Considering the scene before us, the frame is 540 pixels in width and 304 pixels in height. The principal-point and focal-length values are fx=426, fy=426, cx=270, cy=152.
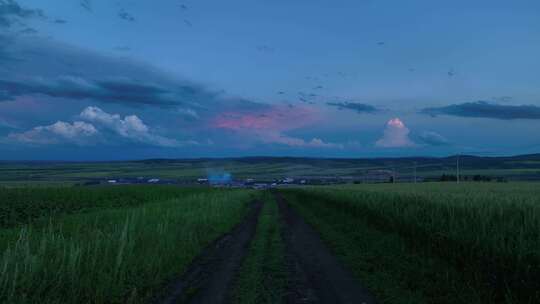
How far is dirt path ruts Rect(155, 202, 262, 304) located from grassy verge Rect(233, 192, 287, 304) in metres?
0.29

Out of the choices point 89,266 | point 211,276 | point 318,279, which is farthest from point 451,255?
point 89,266

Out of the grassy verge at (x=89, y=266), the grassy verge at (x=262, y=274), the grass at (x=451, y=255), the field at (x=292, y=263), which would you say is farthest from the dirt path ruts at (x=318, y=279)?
the grassy verge at (x=89, y=266)

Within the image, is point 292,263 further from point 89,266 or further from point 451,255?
point 89,266

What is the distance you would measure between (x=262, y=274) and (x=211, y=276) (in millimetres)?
1319

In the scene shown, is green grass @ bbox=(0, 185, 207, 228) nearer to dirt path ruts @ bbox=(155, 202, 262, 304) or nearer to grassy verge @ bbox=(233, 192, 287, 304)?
dirt path ruts @ bbox=(155, 202, 262, 304)

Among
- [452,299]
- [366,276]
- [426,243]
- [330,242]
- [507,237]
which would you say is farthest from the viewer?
[330,242]

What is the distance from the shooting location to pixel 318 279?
417 inches

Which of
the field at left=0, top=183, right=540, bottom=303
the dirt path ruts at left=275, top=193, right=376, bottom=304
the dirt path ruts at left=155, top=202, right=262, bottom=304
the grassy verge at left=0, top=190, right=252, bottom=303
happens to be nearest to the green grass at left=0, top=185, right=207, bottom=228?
the field at left=0, top=183, right=540, bottom=303

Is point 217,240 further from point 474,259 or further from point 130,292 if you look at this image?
point 474,259

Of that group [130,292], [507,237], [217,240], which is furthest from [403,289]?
[217,240]

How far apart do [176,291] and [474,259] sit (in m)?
7.27

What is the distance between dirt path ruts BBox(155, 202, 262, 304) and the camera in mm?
9008

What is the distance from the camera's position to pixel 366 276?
10.7 meters

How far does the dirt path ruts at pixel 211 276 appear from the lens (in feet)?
29.6
